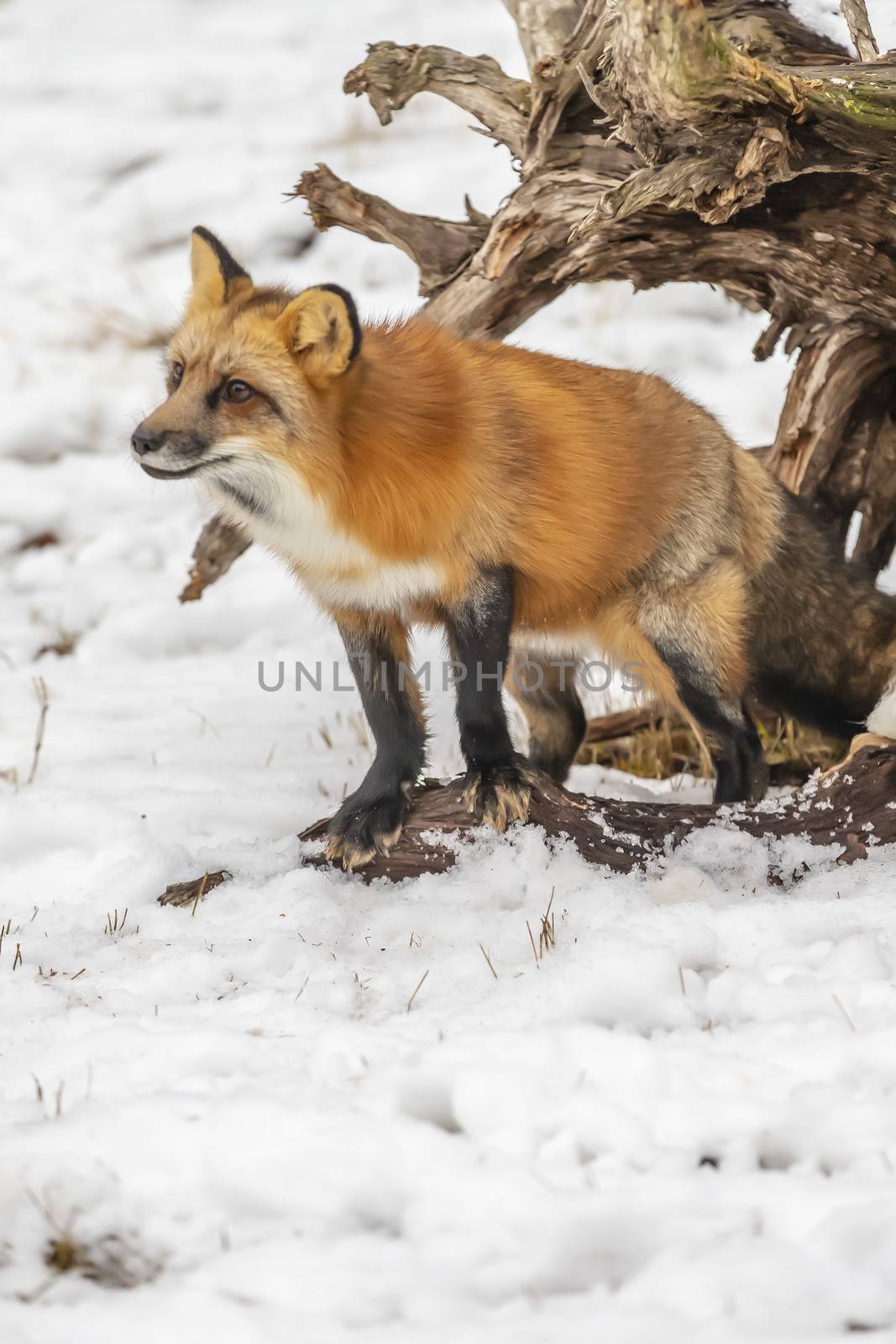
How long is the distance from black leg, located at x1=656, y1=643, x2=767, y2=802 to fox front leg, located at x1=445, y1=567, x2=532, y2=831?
83 cm

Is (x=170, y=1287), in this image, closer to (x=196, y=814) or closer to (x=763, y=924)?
(x=763, y=924)

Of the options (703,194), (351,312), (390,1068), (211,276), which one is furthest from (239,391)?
(390,1068)

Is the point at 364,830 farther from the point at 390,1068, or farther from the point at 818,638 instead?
the point at 818,638

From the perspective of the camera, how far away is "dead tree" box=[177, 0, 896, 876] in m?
3.71

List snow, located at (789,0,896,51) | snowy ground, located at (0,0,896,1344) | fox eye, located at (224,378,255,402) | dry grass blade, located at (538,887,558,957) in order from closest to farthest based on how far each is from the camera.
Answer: snowy ground, located at (0,0,896,1344) < dry grass blade, located at (538,887,558,957) < fox eye, located at (224,378,255,402) < snow, located at (789,0,896,51)

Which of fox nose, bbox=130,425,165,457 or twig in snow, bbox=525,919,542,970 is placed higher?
fox nose, bbox=130,425,165,457

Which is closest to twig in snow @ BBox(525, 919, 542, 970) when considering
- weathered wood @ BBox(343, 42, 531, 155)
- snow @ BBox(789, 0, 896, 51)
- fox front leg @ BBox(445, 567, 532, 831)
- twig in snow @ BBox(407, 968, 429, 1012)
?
twig in snow @ BBox(407, 968, 429, 1012)

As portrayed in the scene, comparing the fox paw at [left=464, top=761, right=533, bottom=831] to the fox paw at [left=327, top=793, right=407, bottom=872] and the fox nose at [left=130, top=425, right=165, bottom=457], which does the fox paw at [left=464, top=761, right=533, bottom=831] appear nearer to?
the fox paw at [left=327, top=793, right=407, bottom=872]

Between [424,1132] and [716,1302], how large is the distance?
2.16 ft

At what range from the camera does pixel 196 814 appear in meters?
4.77

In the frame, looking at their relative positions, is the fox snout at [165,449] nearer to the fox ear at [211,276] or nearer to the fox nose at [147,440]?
the fox nose at [147,440]

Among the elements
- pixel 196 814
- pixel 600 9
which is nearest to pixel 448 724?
pixel 196 814

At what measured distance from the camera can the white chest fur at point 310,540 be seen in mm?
3730

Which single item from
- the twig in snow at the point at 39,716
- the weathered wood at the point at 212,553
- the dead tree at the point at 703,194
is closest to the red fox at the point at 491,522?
the dead tree at the point at 703,194
